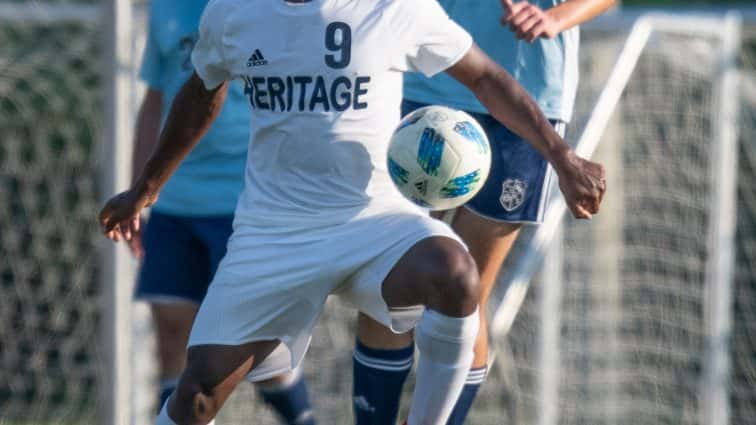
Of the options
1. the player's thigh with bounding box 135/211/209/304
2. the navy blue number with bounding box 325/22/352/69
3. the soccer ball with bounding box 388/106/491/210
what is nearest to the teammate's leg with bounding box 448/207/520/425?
the soccer ball with bounding box 388/106/491/210

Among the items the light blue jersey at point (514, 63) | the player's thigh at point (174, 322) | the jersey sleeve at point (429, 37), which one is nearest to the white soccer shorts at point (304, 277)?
the jersey sleeve at point (429, 37)

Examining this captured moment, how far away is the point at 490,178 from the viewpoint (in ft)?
15.3

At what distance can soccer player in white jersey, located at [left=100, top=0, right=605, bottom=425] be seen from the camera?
4.04 m

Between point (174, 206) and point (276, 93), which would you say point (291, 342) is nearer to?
point (276, 93)

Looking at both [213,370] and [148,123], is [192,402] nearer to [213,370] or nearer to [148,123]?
[213,370]

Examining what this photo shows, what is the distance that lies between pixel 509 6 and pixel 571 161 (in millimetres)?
476

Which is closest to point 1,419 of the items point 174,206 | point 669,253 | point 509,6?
point 174,206

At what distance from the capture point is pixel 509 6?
4.17 meters

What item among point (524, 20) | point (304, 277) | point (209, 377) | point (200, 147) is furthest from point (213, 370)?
point (200, 147)

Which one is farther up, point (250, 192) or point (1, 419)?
point (250, 192)

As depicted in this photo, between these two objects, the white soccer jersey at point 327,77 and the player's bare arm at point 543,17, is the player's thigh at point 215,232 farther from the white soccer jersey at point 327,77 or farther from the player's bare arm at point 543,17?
the player's bare arm at point 543,17

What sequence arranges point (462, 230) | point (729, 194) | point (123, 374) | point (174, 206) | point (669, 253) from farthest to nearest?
1. point (669, 253)
2. point (729, 194)
3. point (123, 374)
4. point (174, 206)
5. point (462, 230)

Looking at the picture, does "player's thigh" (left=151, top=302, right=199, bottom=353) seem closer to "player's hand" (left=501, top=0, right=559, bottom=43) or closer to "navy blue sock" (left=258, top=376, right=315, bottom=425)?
"navy blue sock" (left=258, top=376, right=315, bottom=425)

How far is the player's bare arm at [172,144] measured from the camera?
439cm
